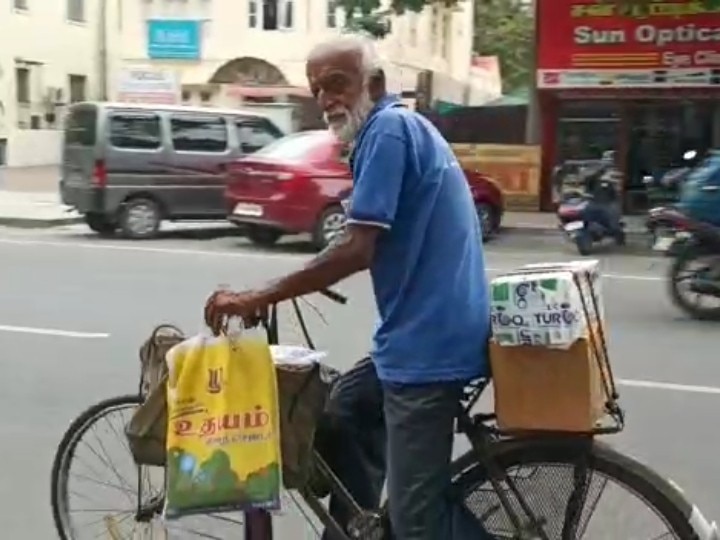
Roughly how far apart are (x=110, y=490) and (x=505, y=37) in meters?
50.2

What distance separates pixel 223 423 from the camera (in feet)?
11.4

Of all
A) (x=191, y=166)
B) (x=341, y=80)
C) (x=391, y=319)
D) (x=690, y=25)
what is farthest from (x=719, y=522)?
(x=690, y=25)

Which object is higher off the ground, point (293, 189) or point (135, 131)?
point (135, 131)

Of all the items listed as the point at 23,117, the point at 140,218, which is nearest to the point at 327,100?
the point at 140,218

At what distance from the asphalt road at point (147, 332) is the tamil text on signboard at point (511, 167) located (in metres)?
5.48

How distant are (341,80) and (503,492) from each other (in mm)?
1155

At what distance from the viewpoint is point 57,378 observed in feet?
25.8

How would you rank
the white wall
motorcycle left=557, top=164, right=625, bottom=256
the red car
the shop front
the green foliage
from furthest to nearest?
the green foliage → the white wall → the shop front → motorcycle left=557, top=164, right=625, bottom=256 → the red car

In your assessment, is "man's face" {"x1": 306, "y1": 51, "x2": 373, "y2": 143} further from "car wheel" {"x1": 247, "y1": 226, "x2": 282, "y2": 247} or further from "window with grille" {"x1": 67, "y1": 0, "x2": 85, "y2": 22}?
"window with grille" {"x1": 67, "y1": 0, "x2": 85, "y2": 22}

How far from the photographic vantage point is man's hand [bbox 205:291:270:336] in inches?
136

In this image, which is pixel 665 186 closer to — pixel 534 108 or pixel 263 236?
pixel 534 108

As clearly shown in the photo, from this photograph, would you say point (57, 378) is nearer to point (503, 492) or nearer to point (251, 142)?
point (503, 492)

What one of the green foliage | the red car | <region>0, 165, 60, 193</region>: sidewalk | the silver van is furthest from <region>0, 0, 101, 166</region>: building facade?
the red car

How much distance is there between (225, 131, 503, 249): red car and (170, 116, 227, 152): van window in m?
1.41
